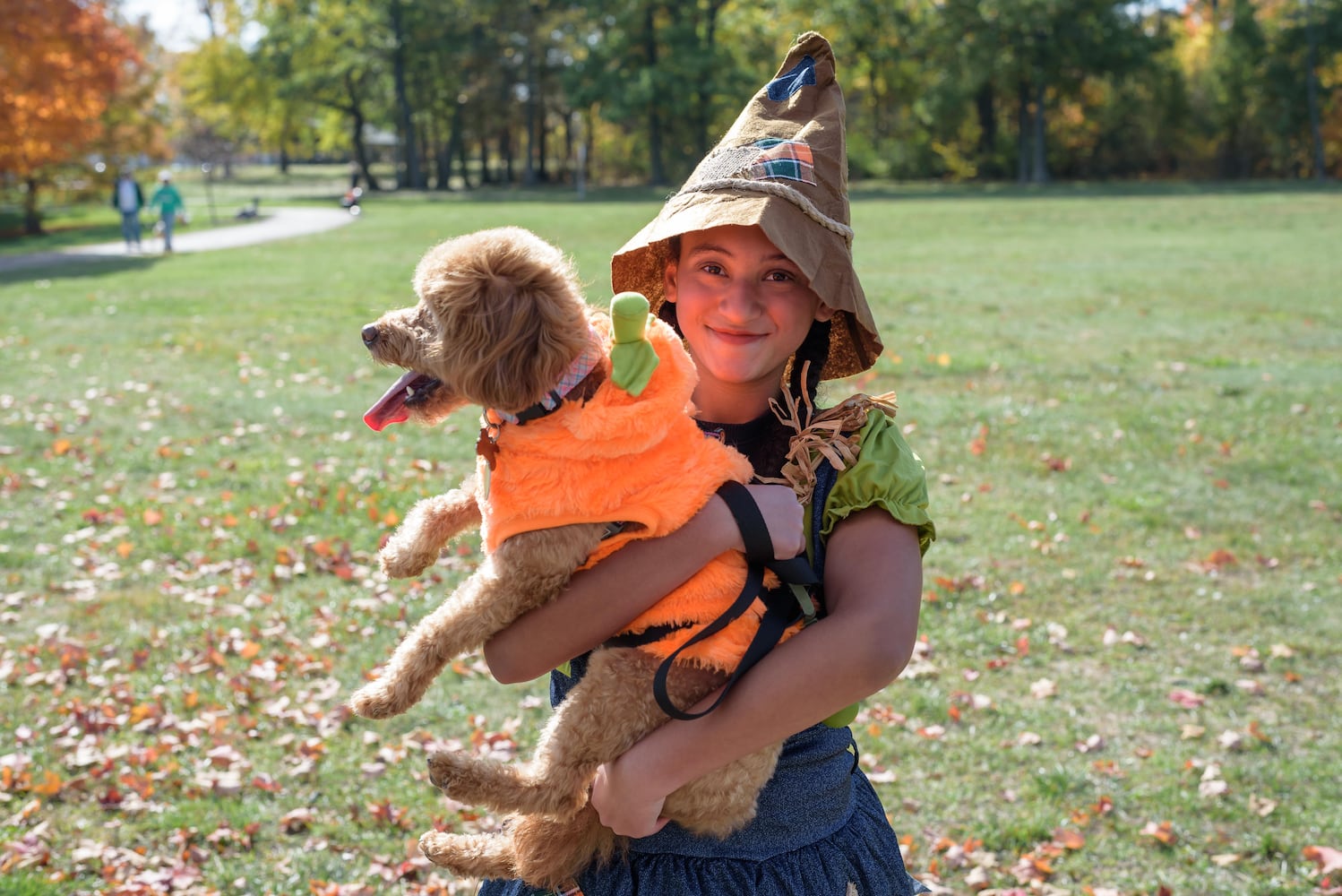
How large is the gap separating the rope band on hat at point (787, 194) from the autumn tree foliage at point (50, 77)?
2953cm

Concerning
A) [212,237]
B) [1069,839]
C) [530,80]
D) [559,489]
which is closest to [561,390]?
[559,489]

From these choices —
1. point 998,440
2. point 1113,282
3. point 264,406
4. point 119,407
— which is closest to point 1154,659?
point 998,440

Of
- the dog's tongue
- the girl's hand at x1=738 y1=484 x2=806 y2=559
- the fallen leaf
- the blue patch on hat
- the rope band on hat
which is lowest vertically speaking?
the fallen leaf

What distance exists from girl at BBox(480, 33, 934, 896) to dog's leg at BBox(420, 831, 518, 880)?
Answer: 7 cm

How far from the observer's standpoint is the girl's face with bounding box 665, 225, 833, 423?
237cm

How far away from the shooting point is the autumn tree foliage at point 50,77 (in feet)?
86.2

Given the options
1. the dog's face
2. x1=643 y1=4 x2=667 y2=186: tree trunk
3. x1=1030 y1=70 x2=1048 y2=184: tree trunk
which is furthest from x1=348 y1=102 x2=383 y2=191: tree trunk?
the dog's face

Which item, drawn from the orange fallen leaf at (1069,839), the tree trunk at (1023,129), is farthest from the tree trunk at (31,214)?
the tree trunk at (1023,129)

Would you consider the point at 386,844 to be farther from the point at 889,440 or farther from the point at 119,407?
the point at 119,407

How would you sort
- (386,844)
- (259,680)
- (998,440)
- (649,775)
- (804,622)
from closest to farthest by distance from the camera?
(649,775) < (804,622) < (386,844) < (259,680) < (998,440)

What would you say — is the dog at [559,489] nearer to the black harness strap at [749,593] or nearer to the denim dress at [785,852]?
the black harness strap at [749,593]

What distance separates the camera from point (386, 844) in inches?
172

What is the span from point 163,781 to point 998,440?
707cm

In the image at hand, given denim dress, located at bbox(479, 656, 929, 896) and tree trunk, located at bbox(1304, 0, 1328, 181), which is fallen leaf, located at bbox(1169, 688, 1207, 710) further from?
tree trunk, located at bbox(1304, 0, 1328, 181)
